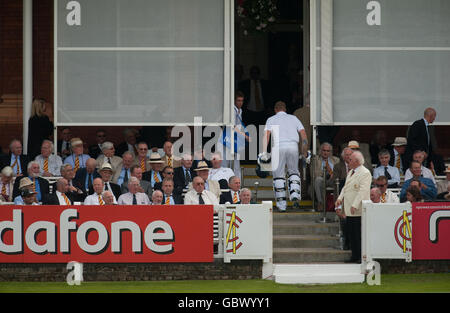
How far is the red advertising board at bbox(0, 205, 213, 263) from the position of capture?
15.0 metres

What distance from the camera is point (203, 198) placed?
51.2ft

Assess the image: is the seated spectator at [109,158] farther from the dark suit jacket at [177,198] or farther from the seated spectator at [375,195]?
the seated spectator at [375,195]

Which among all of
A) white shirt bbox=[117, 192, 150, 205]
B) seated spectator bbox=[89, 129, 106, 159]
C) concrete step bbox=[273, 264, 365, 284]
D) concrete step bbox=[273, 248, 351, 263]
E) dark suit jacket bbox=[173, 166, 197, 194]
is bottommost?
concrete step bbox=[273, 264, 365, 284]

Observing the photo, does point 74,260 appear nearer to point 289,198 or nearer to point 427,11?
point 289,198

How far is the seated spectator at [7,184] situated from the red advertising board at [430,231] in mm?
6228

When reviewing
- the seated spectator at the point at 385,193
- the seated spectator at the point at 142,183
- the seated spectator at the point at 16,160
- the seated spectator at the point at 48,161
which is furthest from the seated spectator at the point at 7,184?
the seated spectator at the point at 385,193

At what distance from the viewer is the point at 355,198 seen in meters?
15.3

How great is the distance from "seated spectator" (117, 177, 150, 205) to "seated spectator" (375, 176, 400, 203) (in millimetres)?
3505

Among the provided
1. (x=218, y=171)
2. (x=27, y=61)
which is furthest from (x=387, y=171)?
(x=27, y=61)

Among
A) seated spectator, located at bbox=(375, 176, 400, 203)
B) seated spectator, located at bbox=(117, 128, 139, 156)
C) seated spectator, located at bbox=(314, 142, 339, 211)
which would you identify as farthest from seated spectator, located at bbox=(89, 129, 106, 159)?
seated spectator, located at bbox=(375, 176, 400, 203)

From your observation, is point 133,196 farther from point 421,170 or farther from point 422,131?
point 422,131

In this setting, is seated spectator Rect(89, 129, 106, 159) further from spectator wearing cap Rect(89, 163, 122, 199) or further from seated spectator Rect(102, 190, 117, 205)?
seated spectator Rect(102, 190, 117, 205)

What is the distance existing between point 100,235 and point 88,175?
6.71ft

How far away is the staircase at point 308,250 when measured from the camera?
1464cm
